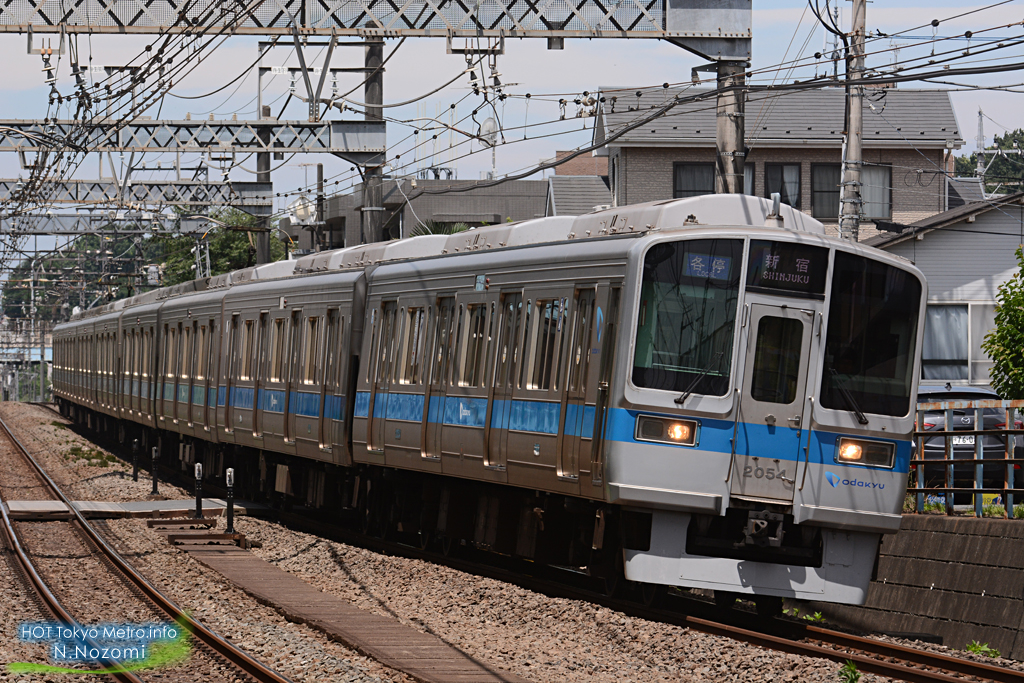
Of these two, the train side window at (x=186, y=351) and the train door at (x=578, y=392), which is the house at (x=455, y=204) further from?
the train door at (x=578, y=392)

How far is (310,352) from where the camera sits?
18422 mm

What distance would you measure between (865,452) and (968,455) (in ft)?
27.9

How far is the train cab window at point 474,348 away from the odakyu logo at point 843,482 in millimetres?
3821

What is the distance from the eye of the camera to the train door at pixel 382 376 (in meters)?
15.8

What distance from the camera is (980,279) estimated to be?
27.2 m

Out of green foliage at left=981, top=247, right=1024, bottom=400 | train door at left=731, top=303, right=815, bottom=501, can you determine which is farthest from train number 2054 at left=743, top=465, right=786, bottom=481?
green foliage at left=981, top=247, right=1024, bottom=400

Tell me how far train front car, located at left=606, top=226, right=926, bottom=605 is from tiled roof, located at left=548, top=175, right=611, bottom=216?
25846mm

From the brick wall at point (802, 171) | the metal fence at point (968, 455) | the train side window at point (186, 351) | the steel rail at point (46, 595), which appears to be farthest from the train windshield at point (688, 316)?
the brick wall at point (802, 171)

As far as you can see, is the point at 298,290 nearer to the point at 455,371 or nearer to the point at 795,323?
the point at 455,371

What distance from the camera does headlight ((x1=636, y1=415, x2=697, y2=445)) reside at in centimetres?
1055

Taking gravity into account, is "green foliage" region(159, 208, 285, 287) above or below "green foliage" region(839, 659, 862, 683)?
above

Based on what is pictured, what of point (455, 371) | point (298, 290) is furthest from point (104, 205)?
point (455, 371)

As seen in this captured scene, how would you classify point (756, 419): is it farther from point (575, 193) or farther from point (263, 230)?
point (575, 193)

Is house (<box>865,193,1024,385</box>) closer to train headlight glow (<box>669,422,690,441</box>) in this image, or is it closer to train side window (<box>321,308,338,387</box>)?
train side window (<box>321,308,338,387</box>)
